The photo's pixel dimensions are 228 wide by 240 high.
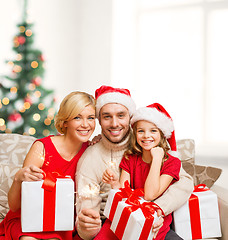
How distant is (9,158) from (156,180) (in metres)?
1.09

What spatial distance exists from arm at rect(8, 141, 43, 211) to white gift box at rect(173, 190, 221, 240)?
715 millimetres

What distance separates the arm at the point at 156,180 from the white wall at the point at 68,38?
264 centimetres

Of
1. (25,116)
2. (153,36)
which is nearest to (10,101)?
Answer: (25,116)

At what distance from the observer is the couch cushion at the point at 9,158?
6.17ft

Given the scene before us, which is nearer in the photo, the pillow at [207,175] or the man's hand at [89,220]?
the man's hand at [89,220]

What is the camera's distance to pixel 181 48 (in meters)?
3.79

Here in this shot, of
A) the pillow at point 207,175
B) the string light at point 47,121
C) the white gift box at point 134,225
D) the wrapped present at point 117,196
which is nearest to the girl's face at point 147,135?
the wrapped present at point 117,196

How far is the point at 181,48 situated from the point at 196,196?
257 cm

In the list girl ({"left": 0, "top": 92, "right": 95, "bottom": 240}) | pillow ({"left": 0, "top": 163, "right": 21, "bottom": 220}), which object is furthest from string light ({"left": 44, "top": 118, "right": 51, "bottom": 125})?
girl ({"left": 0, "top": 92, "right": 95, "bottom": 240})

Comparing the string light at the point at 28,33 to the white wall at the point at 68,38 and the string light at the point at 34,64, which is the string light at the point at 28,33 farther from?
the white wall at the point at 68,38

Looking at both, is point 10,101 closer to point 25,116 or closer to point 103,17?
point 25,116

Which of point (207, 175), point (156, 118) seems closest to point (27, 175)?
point (156, 118)

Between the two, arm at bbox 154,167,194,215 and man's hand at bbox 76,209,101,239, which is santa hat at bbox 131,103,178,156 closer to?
arm at bbox 154,167,194,215

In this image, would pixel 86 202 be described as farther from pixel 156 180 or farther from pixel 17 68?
pixel 17 68
